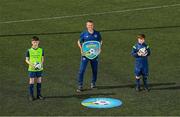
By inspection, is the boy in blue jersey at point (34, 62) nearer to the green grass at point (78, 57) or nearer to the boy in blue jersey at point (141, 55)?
the green grass at point (78, 57)

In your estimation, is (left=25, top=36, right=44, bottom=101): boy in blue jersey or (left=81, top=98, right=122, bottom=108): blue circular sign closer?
(left=81, top=98, right=122, bottom=108): blue circular sign

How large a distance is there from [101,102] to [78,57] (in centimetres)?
673

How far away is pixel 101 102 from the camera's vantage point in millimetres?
15742

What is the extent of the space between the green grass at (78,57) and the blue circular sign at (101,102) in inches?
10.0

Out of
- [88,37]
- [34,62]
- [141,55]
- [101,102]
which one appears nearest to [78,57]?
[88,37]

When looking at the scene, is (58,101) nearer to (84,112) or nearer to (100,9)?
(84,112)

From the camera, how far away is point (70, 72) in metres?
19.8

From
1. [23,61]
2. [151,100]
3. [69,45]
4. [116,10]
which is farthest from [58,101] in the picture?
[116,10]

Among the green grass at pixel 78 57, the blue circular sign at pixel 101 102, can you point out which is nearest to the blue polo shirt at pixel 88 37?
the green grass at pixel 78 57

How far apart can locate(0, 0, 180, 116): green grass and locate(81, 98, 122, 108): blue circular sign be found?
0.83 ft

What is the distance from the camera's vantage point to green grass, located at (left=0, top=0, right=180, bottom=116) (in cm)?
1557

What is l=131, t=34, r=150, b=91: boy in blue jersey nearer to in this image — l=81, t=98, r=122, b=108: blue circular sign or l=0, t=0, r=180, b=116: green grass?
Result: l=0, t=0, r=180, b=116: green grass

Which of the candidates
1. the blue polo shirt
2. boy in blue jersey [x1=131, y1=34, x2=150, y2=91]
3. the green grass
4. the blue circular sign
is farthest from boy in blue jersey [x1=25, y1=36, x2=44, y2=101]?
boy in blue jersey [x1=131, y1=34, x2=150, y2=91]

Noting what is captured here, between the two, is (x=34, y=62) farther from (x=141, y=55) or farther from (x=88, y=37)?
(x=141, y=55)
